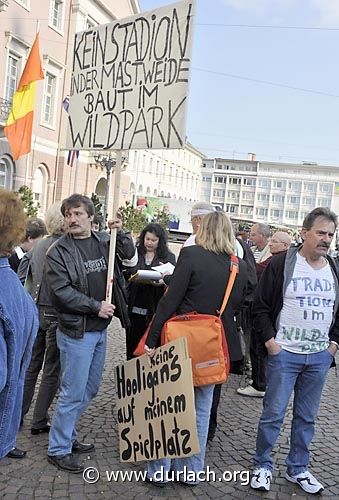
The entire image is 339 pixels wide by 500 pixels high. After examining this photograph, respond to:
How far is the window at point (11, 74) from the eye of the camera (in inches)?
914

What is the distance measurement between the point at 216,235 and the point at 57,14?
27.1 meters

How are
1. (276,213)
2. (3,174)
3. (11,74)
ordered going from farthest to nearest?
(276,213) < (11,74) < (3,174)

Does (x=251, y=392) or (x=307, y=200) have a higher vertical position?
(x=307, y=200)

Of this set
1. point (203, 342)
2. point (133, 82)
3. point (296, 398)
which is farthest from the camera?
point (133, 82)

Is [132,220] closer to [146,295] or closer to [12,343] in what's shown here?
[146,295]

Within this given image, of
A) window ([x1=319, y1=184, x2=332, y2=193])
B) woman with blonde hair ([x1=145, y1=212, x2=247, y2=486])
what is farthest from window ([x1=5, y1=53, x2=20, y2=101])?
window ([x1=319, y1=184, x2=332, y2=193])

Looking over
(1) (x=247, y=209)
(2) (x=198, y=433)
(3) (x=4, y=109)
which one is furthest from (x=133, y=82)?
(1) (x=247, y=209)

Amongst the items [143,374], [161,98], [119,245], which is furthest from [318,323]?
[161,98]

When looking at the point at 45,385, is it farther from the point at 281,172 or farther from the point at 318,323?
the point at 281,172

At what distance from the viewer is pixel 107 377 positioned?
18.9 feet

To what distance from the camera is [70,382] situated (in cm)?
345

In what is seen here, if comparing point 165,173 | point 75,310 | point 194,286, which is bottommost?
point 75,310

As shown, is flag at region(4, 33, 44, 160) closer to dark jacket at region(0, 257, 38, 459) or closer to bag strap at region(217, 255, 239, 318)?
bag strap at region(217, 255, 239, 318)

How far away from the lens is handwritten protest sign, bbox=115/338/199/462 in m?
3.17
